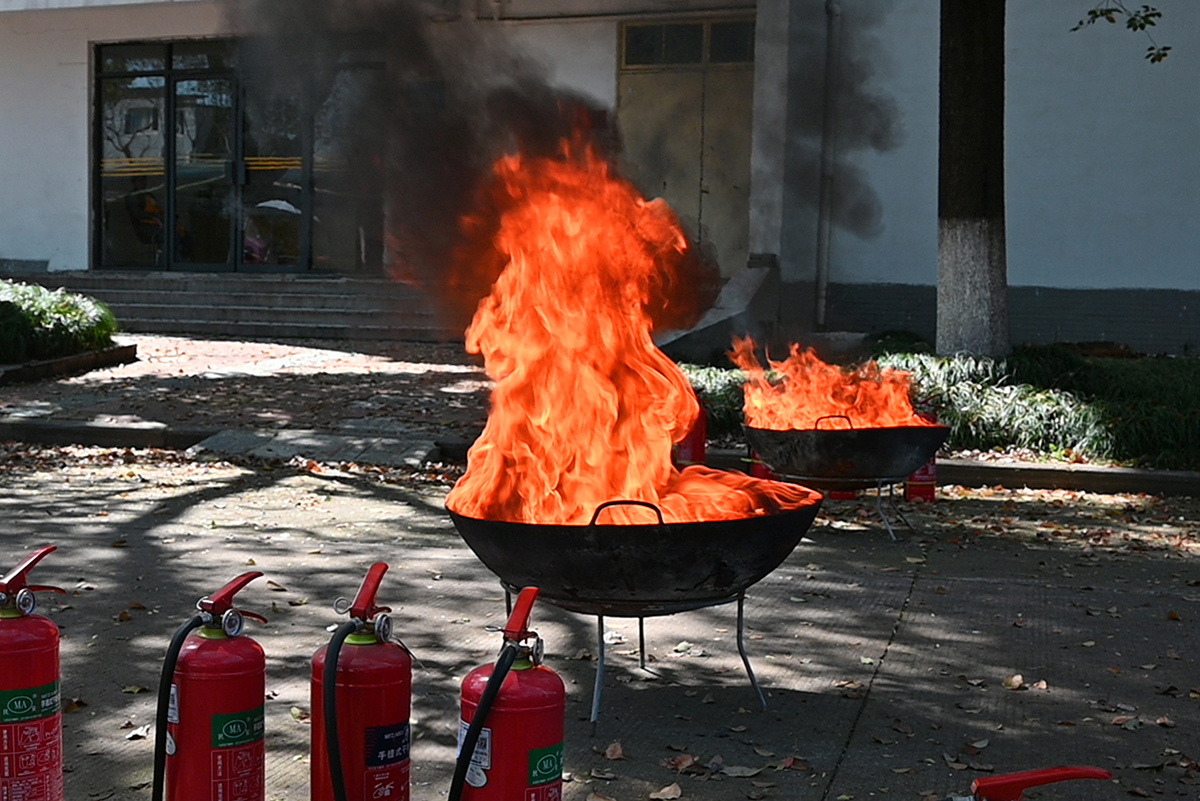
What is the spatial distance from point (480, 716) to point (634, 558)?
4.03 feet

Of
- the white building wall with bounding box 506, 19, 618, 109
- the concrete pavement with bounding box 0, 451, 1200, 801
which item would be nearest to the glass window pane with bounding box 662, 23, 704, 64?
the white building wall with bounding box 506, 19, 618, 109

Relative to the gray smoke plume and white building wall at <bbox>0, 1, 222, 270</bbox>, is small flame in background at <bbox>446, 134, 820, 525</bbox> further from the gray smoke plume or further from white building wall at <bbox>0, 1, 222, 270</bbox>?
white building wall at <bbox>0, 1, 222, 270</bbox>

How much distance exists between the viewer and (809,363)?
8242 millimetres

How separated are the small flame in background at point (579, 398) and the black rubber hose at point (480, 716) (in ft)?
4.93

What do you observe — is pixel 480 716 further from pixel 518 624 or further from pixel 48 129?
pixel 48 129

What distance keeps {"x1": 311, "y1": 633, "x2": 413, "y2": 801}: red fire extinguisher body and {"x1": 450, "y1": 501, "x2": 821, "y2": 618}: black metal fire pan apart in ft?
3.26

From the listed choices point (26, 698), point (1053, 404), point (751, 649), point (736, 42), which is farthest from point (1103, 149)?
point (26, 698)

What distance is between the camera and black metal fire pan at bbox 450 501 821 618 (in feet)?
13.1

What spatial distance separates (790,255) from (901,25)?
2901mm

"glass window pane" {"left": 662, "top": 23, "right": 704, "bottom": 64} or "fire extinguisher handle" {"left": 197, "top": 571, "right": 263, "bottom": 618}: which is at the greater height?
"glass window pane" {"left": 662, "top": 23, "right": 704, "bottom": 64}

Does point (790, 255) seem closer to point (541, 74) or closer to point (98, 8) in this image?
point (541, 74)

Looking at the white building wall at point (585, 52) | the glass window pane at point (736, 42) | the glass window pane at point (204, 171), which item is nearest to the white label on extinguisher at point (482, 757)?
the white building wall at point (585, 52)

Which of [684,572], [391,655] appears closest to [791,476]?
[684,572]

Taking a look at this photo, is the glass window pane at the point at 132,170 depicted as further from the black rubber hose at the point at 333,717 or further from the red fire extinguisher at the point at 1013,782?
the red fire extinguisher at the point at 1013,782
